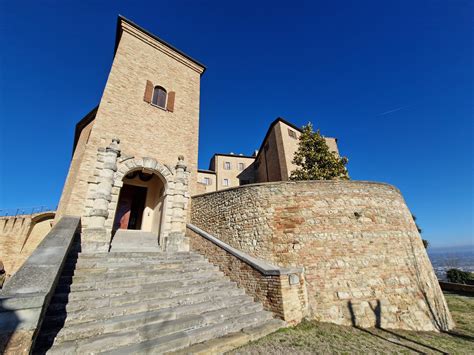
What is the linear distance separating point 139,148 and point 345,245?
31.2 feet

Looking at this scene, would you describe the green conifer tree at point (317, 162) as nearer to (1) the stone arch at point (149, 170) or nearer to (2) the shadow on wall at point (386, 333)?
(2) the shadow on wall at point (386, 333)

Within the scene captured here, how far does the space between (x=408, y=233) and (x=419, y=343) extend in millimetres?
4575

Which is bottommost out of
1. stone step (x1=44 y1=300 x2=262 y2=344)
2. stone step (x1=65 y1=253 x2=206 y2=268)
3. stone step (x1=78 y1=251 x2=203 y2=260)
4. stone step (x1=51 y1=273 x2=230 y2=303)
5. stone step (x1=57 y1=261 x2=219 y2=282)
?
stone step (x1=44 y1=300 x2=262 y2=344)

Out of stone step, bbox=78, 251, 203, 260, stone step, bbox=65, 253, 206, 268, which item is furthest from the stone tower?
stone step, bbox=65, 253, 206, 268

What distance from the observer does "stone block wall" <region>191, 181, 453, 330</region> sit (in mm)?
6309

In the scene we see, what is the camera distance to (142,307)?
3.96 metres

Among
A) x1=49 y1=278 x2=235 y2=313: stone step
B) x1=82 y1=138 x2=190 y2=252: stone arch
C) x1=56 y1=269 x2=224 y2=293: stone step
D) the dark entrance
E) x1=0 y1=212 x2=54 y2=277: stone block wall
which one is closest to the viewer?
x1=49 y1=278 x2=235 y2=313: stone step

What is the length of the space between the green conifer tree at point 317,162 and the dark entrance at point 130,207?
1027cm

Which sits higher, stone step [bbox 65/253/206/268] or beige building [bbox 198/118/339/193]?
beige building [bbox 198/118/339/193]

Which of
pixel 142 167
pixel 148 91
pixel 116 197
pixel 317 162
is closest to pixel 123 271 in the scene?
pixel 116 197

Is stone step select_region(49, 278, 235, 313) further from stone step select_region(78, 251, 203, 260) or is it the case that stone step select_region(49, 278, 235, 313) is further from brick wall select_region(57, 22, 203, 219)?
brick wall select_region(57, 22, 203, 219)

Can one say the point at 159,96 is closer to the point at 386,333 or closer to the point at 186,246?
the point at 186,246

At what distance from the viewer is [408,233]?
8039 mm

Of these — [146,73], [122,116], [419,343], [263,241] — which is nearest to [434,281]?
[419,343]
